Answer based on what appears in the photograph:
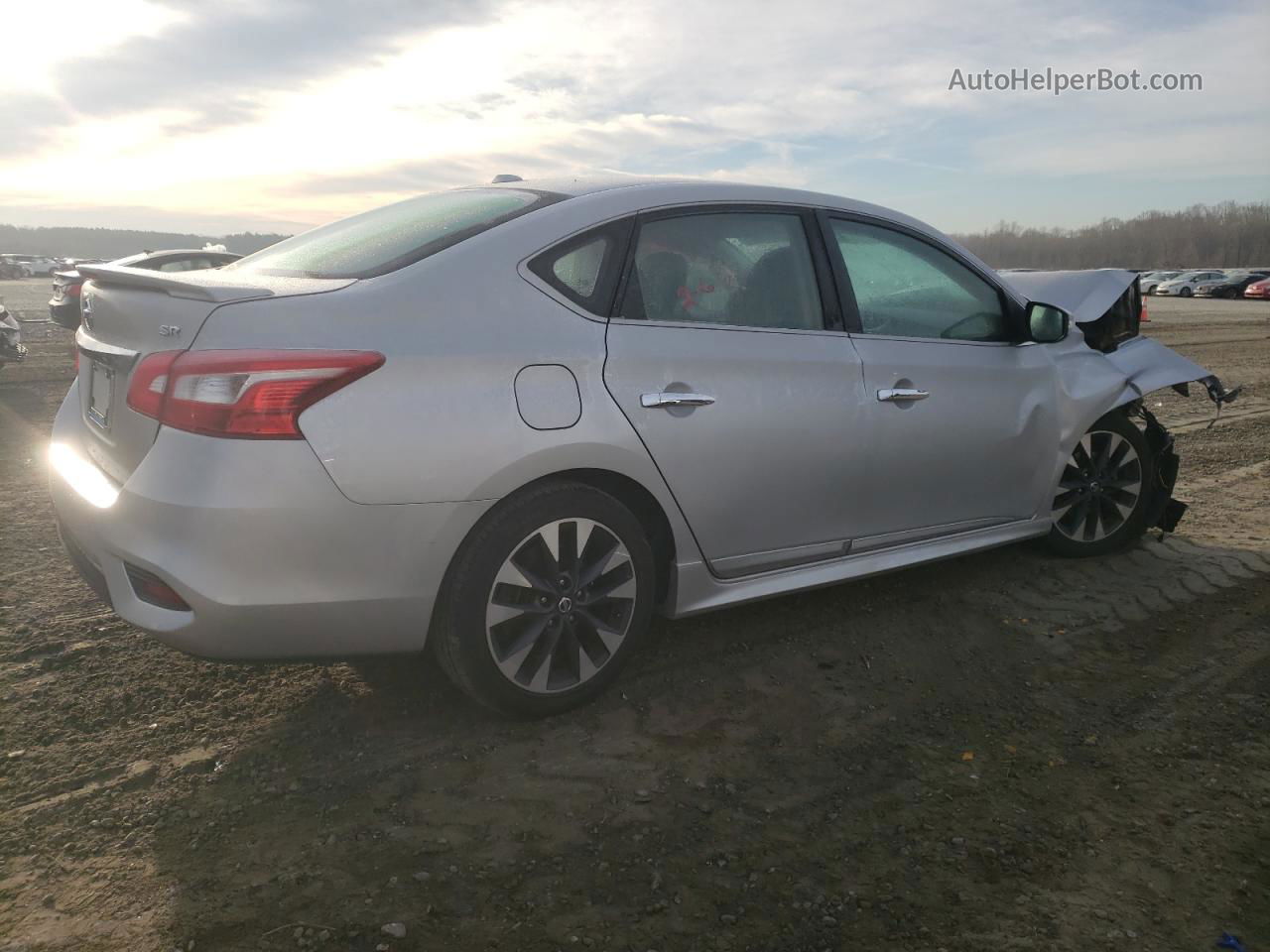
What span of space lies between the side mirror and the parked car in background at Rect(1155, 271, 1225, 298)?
1955 inches

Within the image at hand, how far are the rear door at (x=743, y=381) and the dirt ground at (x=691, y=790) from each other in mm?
555

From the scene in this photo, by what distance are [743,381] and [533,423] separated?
84 cm

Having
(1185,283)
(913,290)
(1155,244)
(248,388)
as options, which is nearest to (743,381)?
(913,290)

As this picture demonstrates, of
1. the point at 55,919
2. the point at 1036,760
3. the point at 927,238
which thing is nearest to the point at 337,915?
the point at 55,919

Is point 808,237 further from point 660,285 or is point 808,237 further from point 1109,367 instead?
point 1109,367

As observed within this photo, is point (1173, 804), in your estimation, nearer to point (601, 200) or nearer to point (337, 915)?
point (337, 915)

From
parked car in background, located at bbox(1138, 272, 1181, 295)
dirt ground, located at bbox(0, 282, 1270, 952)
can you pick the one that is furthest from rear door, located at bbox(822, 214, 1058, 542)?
parked car in background, located at bbox(1138, 272, 1181, 295)

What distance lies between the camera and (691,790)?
2.78 m

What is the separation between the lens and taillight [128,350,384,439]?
8.27 feet

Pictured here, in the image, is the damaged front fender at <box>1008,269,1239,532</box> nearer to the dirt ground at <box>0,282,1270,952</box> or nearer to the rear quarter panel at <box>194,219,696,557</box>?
the dirt ground at <box>0,282,1270,952</box>

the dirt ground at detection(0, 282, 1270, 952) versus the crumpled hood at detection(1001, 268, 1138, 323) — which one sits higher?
the crumpled hood at detection(1001, 268, 1138, 323)

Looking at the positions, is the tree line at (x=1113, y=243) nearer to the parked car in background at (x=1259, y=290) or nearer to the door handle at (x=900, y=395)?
the parked car in background at (x=1259, y=290)

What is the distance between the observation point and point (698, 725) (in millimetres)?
3164

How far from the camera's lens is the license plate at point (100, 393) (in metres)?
Answer: 2.91
